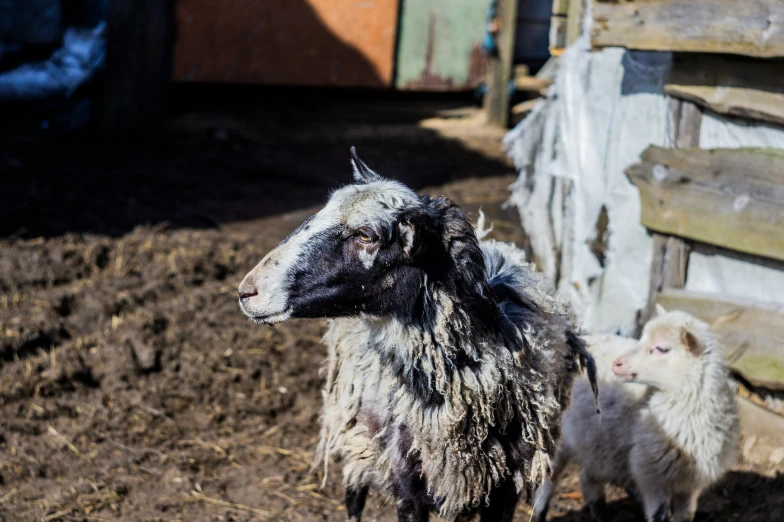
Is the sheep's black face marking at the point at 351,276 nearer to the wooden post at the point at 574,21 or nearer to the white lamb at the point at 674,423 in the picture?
the white lamb at the point at 674,423

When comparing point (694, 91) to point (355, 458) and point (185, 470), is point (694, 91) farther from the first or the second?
point (185, 470)

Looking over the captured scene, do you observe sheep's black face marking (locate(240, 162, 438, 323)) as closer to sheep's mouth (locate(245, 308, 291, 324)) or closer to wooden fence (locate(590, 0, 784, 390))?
sheep's mouth (locate(245, 308, 291, 324))

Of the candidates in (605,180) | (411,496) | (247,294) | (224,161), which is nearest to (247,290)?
(247,294)

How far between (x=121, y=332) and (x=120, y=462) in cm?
111

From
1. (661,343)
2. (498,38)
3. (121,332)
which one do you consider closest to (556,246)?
(661,343)

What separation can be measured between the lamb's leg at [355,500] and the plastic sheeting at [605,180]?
86.4 inches

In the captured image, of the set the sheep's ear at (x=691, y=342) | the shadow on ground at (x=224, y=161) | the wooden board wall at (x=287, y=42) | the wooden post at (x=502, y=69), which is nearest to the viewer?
the sheep's ear at (x=691, y=342)

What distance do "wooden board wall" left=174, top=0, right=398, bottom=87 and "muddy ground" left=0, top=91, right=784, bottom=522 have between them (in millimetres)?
1659

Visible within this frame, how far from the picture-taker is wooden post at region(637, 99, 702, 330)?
4891 millimetres

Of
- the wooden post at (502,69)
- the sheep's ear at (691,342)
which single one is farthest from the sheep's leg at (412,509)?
the wooden post at (502,69)

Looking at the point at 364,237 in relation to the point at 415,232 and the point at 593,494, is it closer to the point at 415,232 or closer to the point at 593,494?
the point at 415,232

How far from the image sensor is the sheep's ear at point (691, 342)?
13.3 feet

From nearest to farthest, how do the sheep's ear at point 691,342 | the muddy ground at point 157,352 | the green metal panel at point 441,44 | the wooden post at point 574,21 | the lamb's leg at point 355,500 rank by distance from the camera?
the lamb's leg at point 355,500 < the sheep's ear at point 691,342 < the muddy ground at point 157,352 < the wooden post at point 574,21 < the green metal panel at point 441,44

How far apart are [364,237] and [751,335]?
8.44ft
